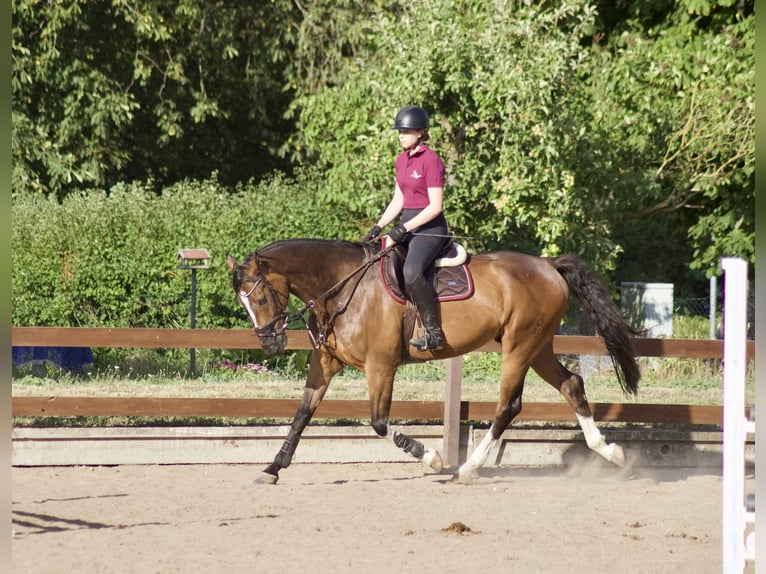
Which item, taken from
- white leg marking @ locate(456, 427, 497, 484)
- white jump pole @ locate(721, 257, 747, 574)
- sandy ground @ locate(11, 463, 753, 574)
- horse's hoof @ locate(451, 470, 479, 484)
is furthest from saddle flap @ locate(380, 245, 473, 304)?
white jump pole @ locate(721, 257, 747, 574)

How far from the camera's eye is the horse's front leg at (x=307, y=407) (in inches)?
328

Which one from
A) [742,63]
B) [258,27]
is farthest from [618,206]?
[258,27]

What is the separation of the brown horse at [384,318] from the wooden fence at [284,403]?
69cm

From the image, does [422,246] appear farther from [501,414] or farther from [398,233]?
[501,414]

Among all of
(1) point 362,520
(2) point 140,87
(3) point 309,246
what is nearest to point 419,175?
(3) point 309,246

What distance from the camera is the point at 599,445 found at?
870 centimetres

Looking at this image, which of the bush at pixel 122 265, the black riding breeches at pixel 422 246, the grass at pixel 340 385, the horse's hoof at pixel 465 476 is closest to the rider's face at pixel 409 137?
the black riding breeches at pixel 422 246

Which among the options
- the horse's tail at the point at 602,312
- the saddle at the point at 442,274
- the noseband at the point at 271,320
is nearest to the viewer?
the noseband at the point at 271,320

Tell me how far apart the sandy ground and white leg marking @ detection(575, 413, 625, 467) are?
11.1 inches

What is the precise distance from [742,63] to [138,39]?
1046 centimetres

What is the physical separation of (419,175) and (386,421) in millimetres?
1920

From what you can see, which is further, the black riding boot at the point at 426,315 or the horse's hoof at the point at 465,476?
the horse's hoof at the point at 465,476

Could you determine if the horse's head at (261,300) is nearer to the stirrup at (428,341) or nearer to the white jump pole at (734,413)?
the stirrup at (428,341)

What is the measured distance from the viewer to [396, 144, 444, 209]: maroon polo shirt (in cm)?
805
